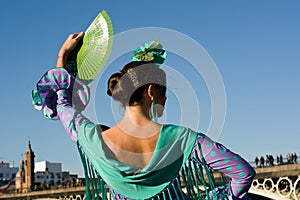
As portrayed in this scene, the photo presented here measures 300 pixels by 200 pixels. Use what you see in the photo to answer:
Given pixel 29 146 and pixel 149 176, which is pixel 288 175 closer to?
pixel 149 176

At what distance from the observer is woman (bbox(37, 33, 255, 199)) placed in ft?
8.26

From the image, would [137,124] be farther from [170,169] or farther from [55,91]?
[55,91]

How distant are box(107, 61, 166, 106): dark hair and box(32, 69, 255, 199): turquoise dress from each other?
0.19m

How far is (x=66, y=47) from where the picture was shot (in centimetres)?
293

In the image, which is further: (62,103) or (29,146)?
(29,146)

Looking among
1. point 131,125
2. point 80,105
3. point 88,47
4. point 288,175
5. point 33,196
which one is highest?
point 33,196

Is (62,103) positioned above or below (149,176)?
above

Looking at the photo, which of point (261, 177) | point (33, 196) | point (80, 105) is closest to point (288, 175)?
point (261, 177)

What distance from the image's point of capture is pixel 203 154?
250 centimetres

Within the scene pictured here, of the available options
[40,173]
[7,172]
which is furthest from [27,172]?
[7,172]

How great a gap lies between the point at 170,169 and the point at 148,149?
0.42ft

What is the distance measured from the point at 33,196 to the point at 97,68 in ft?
131

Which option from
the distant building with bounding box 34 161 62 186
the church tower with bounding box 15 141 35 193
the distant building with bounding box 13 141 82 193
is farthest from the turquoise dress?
the distant building with bounding box 34 161 62 186

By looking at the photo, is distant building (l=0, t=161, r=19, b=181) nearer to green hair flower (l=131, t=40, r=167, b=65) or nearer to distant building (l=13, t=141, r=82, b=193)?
distant building (l=13, t=141, r=82, b=193)
